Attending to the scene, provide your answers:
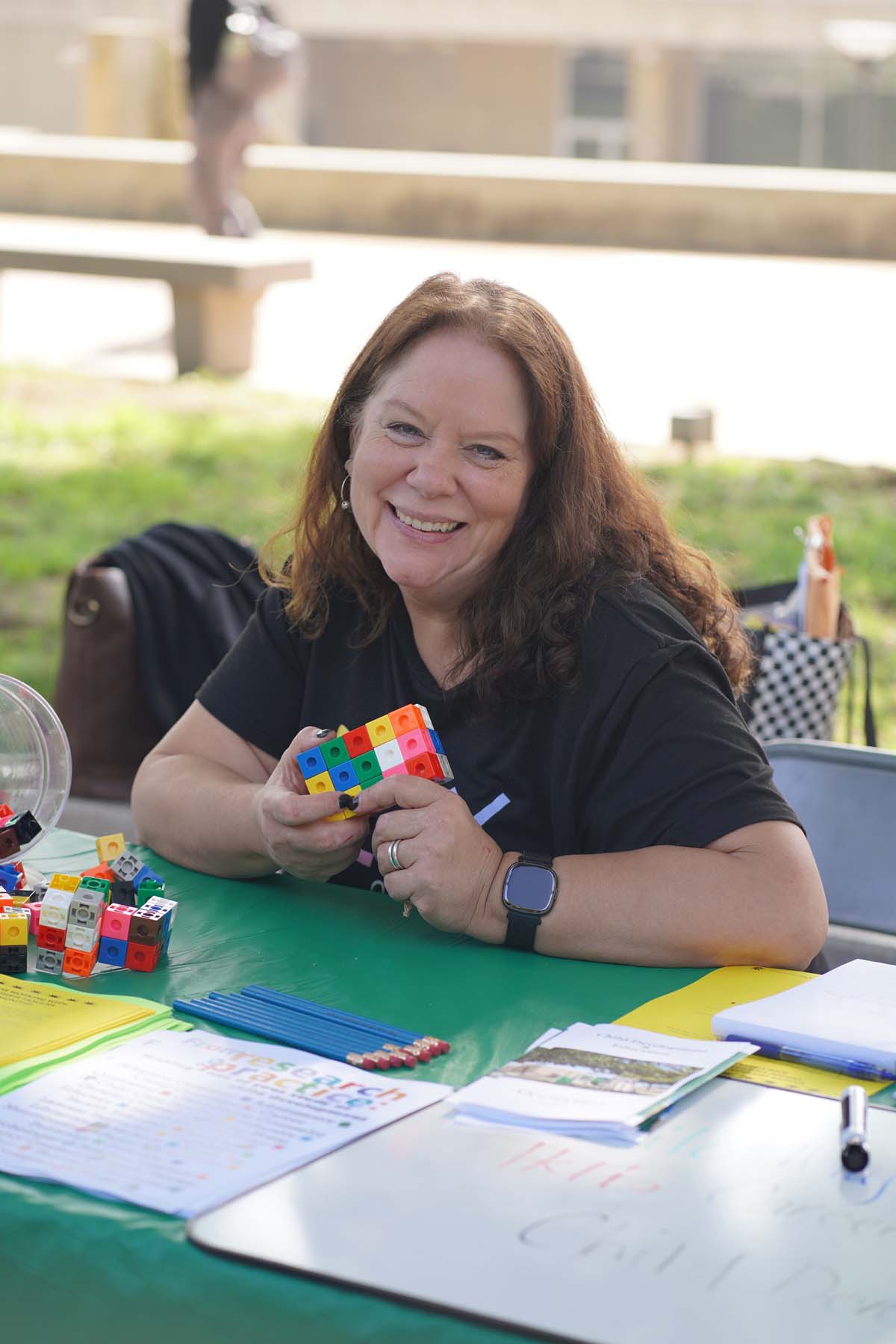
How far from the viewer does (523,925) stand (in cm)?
201

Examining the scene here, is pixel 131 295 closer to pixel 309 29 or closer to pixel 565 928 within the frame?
pixel 565 928

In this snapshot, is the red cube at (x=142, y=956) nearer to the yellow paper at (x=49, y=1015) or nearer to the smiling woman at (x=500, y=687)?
the yellow paper at (x=49, y=1015)

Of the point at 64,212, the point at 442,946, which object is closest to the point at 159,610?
the point at 442,946

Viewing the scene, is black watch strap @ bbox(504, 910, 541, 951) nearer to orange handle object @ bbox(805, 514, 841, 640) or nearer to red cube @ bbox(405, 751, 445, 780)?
red cube @ bbox(405, 751, 445, 780)

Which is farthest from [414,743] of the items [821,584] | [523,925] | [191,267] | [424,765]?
[191,267]

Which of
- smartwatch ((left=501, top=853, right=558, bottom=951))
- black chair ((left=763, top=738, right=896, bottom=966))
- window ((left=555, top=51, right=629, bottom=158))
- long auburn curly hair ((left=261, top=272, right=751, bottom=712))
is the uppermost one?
window ((left=555, top=51, right=629, bottom=158))

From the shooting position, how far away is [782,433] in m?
8.71

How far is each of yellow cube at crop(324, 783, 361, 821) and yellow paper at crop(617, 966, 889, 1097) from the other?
16.6 inches

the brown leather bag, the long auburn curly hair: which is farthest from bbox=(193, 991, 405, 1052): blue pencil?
the brown leather bag

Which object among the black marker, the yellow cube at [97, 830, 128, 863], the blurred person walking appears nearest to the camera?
the black marker

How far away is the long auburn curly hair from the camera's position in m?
2.21

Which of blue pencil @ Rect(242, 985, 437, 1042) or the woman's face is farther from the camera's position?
the woman's face

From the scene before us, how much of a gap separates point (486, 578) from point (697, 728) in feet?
1.27

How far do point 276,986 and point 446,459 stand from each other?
71 cm
